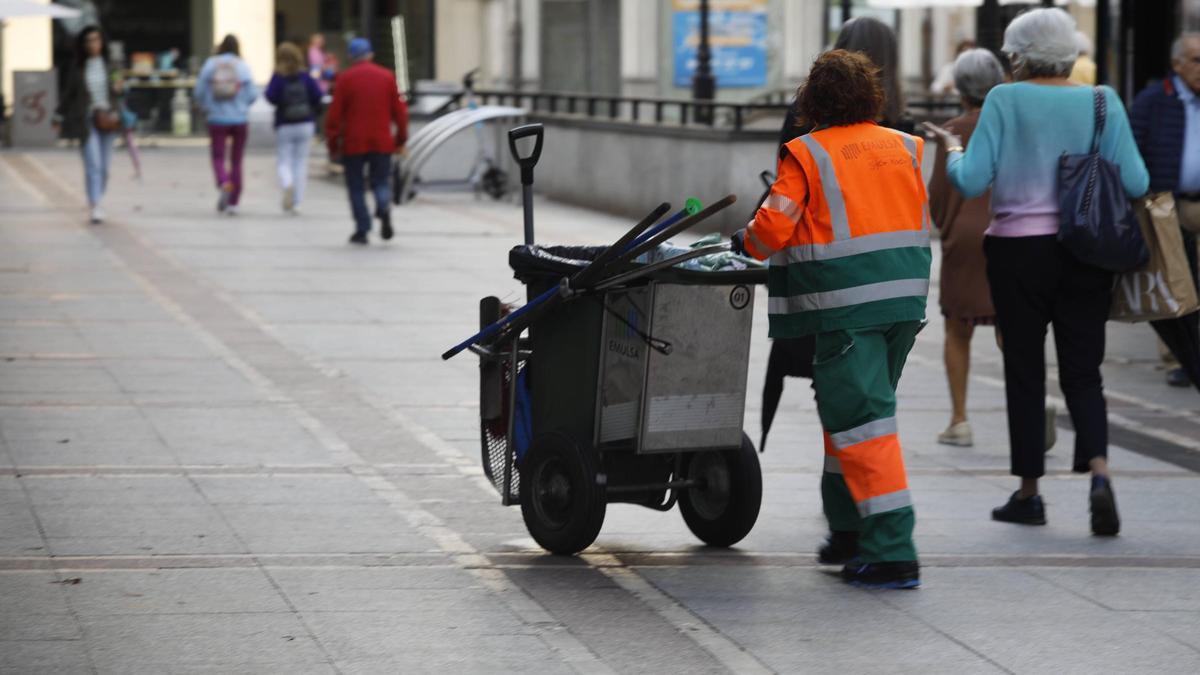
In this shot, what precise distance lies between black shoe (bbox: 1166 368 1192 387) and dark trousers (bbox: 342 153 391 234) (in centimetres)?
771

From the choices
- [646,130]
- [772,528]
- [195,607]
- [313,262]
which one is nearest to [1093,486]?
[772,528]

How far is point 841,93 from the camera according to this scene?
6059mm

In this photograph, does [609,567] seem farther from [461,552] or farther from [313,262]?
[313,262]

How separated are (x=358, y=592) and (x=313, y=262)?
9.66 meters

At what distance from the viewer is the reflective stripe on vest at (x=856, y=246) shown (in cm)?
599

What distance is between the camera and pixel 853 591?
6129mm

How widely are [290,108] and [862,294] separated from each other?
14.2 m

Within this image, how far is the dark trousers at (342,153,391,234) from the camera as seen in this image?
1669 centimetres

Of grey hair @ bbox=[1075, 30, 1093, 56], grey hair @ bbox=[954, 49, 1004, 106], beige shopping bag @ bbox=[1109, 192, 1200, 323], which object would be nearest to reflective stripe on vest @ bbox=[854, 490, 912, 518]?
beige shopping bag @ bbox=[1109, 192, 1200, 323]

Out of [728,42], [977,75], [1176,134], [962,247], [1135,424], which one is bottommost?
[1135,424]

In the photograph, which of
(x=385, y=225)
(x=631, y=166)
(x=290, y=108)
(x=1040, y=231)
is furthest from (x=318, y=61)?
(x=1040, y=231)

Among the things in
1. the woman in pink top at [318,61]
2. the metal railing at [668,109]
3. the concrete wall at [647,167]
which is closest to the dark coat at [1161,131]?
the metal railing at [668,109]

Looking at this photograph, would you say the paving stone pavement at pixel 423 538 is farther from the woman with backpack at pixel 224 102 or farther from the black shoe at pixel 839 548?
the woman with backpack at pixel 224 102

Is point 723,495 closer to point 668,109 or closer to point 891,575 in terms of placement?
point 891,575
